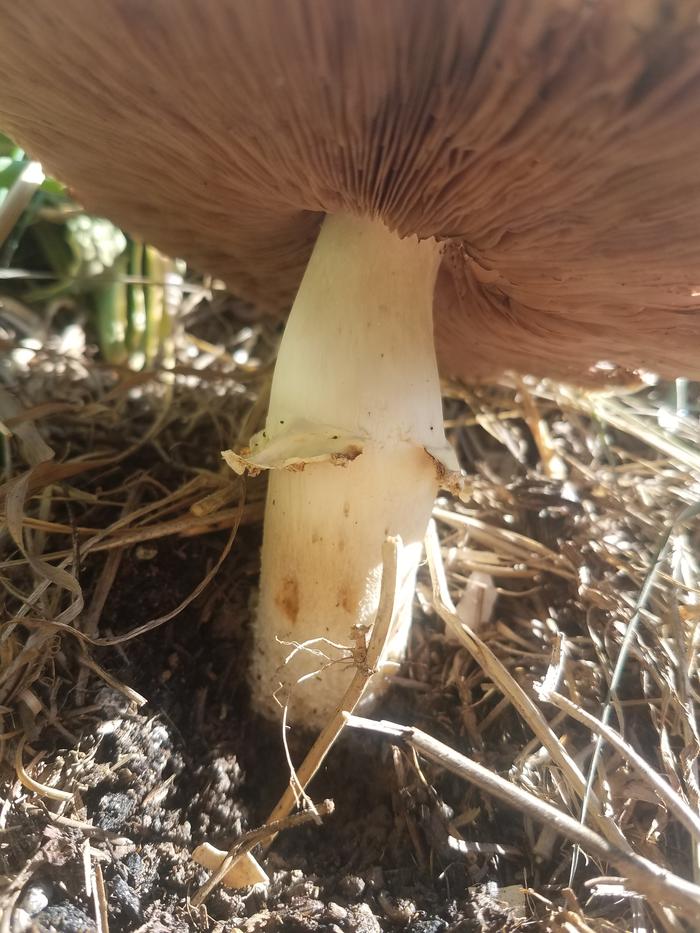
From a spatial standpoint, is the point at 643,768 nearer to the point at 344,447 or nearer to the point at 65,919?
the point at 344,447

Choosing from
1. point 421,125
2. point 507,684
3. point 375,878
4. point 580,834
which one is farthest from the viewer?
point 507,684

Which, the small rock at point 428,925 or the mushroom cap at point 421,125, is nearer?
the mushroom cap at point 421,125

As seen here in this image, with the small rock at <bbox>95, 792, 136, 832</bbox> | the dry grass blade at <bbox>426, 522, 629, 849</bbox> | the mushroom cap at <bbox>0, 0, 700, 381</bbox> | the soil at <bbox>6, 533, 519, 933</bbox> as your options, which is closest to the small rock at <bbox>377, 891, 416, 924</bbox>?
the soil at <bbox>6, 533, 519, 933</bbox>

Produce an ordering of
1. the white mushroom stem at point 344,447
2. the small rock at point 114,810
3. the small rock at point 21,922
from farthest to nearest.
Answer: the white mushroom stem at point 344,447, the small rock at point 114,810, the small rock at point 21,922

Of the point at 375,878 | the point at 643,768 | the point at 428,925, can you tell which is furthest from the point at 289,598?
the point at 643,768

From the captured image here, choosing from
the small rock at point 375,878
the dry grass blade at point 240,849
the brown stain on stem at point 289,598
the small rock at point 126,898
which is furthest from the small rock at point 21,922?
the brown stain on stem at point 289,598

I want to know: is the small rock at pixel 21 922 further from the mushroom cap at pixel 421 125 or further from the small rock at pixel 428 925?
the mushroom cap at pixel 421 125

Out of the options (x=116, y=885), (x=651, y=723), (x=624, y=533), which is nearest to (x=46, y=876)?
(x=116, y=885)
